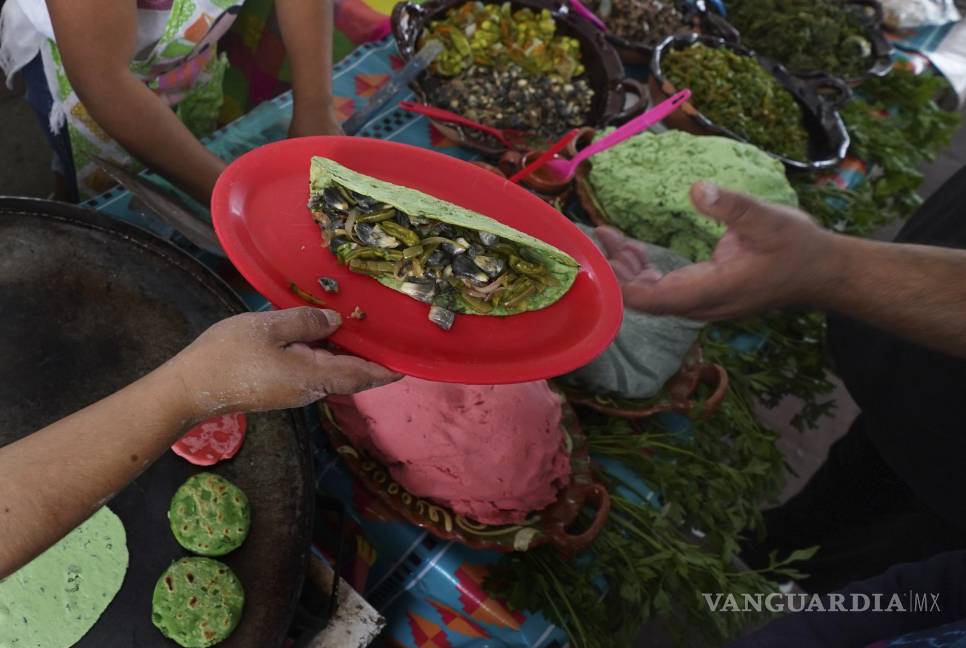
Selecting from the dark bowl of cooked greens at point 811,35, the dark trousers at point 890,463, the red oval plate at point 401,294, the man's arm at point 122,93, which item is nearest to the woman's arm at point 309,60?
the man's arm at point 122,93

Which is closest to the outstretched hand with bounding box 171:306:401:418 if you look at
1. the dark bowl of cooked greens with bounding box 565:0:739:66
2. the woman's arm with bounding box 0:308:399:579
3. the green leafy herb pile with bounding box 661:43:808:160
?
the woman's arm with bounding box 0:308:399:579

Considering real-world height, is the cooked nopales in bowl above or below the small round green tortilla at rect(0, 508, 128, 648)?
above

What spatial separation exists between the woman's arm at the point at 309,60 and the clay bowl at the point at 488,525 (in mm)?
912

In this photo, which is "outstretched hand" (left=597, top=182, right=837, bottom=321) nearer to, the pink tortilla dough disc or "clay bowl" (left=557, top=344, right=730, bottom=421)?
"clay bowl" (left=557, top=344, right=730, bottom=421)

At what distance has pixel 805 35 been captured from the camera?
9.13ft

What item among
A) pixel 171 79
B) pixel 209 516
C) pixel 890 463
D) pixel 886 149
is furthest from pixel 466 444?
pixel 886 149

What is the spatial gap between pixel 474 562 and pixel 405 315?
2.05 feet

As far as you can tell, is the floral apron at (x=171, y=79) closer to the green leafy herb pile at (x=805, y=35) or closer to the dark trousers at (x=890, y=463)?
the dark trousers at (x=890, y=463)

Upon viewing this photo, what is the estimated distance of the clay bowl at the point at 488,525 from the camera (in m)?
1.37

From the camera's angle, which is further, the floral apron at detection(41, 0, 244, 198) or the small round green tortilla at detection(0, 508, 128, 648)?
the floral apron at detection(41, 0, 244, 198)

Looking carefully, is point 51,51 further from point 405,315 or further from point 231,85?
point 405,315

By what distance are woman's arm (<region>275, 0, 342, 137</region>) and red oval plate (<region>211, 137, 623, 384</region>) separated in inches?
25.9

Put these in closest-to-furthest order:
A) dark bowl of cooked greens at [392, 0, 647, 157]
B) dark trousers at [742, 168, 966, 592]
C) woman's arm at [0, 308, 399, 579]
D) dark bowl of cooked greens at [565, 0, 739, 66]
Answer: woman's arm at [0, 308, 399, 579] < dark trousers at [742, 168, 966, 592] < dark bowl of cooked greens at [392, 0, 647, 157] < dark bowl of cooked greens at [565, 0, 739, 66]

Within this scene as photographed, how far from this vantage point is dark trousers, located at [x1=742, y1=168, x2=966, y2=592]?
1624 mm
